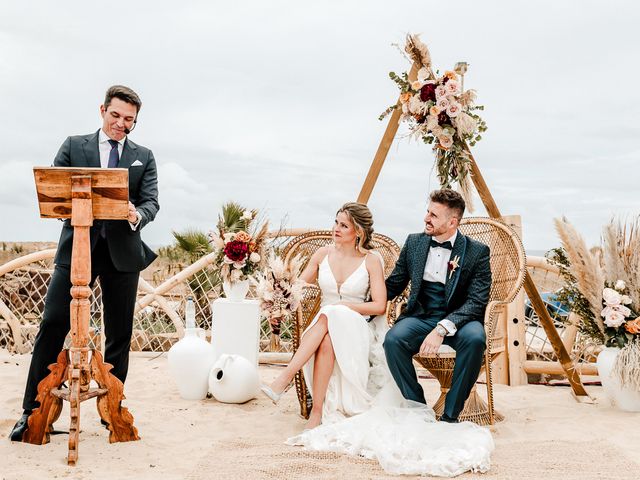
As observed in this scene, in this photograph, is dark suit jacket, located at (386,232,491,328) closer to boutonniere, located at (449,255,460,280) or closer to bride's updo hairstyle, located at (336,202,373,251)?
boutonniere, located at (449,255,460,280)

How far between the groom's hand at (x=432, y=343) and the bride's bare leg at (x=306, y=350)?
618mm

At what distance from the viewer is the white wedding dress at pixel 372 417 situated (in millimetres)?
3562

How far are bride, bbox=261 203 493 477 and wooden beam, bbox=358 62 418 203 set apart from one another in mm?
684

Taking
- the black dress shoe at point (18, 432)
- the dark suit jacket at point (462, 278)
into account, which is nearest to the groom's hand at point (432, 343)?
the dark suit jacket at point (462, 278)

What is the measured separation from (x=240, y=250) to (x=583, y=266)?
260cm

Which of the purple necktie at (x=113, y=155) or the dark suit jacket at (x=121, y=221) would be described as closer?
the dark suit jacket at (x=121, y=221)

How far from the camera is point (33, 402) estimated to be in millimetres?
3947

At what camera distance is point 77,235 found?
3.60 metres

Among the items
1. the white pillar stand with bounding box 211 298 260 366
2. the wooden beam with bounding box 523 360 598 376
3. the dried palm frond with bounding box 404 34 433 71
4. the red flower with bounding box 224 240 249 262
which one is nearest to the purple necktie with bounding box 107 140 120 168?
the red flower with bounding box 224 240 249 262

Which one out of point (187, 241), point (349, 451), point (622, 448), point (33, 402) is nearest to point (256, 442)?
point (349, 451)

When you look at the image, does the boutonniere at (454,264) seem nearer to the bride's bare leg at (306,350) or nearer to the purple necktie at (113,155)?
the bride's bare leg at (306,350)

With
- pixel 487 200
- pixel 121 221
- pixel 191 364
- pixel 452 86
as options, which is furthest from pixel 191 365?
pixel 452 86

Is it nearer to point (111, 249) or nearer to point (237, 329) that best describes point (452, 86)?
point (237, 329)

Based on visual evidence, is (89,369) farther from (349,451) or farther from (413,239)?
(413,239)
